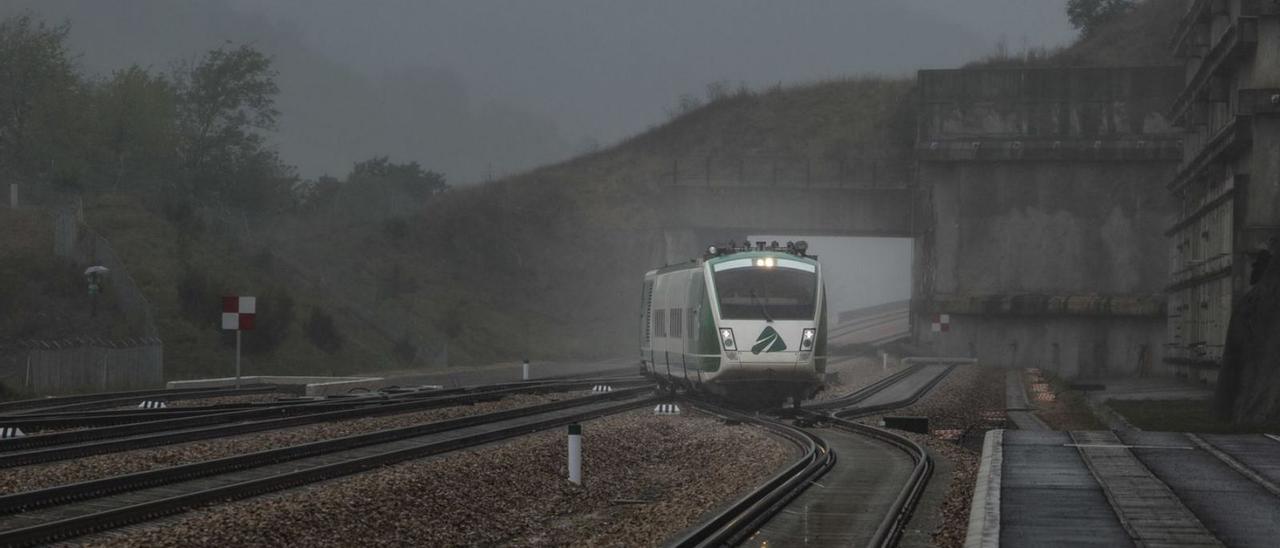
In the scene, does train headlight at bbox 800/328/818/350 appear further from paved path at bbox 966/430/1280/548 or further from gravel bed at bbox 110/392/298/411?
gravel bed at bbox 110/392/298/411

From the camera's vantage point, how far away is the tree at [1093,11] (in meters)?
115

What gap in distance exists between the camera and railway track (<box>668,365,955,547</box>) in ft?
50.0

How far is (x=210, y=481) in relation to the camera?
18.5 m

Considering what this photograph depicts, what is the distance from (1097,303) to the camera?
70.8 meters

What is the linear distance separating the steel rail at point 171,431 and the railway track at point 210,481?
2.57m

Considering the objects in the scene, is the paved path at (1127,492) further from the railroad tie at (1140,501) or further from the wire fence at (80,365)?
the wire fence at (80,365)

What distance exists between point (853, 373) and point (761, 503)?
152 ft

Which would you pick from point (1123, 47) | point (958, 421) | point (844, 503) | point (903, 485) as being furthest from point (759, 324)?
point (1123, 47)

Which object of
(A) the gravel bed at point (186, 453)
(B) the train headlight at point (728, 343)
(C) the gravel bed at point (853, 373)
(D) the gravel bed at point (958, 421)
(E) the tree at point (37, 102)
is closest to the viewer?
(D) the gravel bed at point (958, 421)

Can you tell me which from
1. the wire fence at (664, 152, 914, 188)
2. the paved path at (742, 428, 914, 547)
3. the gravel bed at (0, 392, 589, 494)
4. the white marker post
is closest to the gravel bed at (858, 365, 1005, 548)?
the paved path at (742, 428, 914, 547)

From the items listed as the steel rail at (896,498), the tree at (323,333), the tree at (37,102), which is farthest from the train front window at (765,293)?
the tree at (37,102)

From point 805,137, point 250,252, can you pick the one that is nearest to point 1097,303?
point 805,137

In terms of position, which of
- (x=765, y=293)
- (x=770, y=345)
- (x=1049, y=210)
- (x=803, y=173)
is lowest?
(x=770, y=345)

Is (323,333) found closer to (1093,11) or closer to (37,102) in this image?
(37,102)
